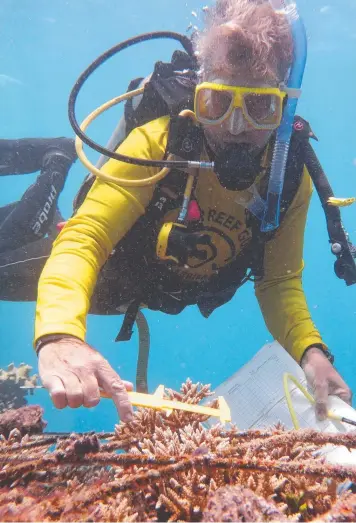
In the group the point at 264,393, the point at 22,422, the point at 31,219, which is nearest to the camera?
the point at 22,422

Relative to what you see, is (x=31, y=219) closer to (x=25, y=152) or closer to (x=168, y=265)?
(x=25, y=152)

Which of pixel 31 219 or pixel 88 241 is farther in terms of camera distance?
pixel 31 219

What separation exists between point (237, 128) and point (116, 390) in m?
2.12

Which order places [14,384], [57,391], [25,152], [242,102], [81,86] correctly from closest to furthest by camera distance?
1. [57,391]
2. [242,102]
3. [81,86]
4. [25,152]
5. [14,384]

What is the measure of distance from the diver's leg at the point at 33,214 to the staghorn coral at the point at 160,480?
12.1 ft

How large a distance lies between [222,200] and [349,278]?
1.30 m

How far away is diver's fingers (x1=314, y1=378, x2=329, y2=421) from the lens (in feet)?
9.34

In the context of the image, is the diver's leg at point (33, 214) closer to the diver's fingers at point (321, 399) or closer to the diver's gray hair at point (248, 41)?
the diver's gray hair at point (248, 41)

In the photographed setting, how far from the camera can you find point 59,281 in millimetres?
2238

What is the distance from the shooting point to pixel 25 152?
657 centimetres

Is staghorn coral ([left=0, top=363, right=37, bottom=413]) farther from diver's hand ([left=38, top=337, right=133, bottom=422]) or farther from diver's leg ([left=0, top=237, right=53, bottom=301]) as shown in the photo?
diver's hand ([left=38, top=337, right=133, bottom=422])

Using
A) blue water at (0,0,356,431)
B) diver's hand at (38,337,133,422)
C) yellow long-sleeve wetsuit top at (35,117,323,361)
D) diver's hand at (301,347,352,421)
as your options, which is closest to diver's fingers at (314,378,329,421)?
diver's hand at (301,347,352,421)

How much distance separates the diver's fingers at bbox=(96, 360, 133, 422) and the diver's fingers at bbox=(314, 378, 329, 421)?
170 centimetres

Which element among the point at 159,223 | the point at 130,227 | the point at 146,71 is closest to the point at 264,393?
the point at 159,223
